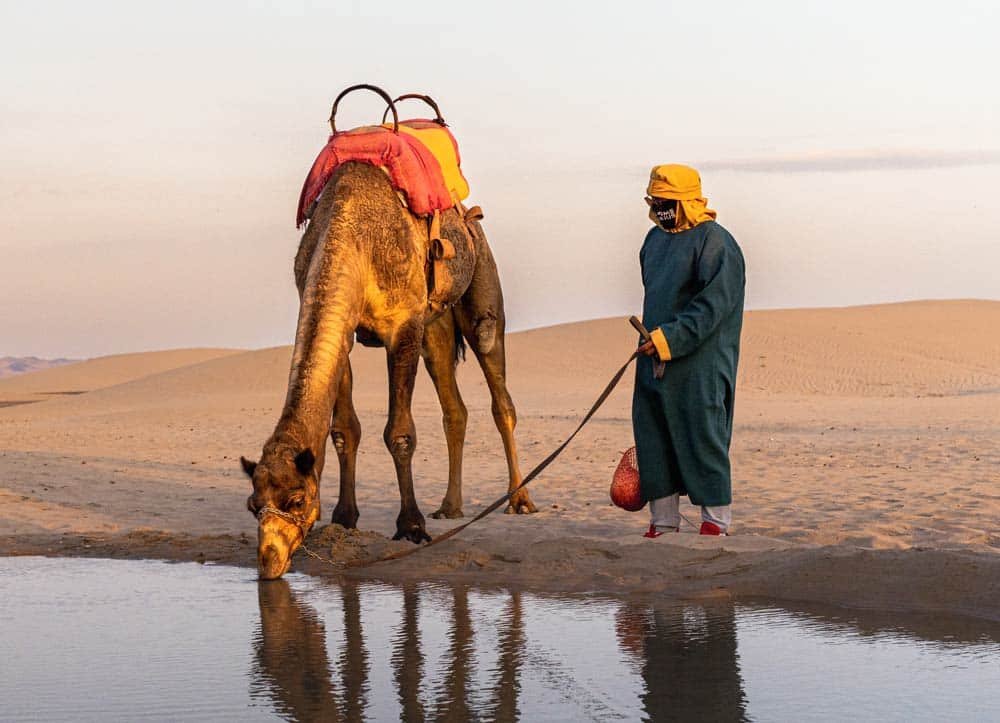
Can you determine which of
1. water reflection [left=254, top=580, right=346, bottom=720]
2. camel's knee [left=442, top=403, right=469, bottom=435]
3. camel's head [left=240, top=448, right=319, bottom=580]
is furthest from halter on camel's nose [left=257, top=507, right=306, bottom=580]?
camel's knee [left=442, top=403, right=469, bottom=435]

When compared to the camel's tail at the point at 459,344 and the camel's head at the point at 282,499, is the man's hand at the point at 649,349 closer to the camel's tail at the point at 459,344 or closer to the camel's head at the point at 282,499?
the camel's head at the point at 282,499

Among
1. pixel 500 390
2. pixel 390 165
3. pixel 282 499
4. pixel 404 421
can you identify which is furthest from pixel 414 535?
pixel 500 390

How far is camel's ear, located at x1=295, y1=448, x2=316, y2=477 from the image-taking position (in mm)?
6723

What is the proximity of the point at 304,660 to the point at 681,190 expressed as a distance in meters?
3.88

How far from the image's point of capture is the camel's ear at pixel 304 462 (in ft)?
22.1

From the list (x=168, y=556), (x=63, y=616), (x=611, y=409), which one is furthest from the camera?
(x=611, y=409)

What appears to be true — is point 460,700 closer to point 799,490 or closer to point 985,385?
point 799,490

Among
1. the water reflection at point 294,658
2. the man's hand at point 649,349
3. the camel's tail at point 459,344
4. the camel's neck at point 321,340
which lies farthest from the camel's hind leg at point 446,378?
the water reflection at point 294,658

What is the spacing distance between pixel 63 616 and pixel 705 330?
3732mm

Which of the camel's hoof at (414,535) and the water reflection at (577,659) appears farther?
the camel's hoof at (414,535)

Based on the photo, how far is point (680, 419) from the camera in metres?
8.24

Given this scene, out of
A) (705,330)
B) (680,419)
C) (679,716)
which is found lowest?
(679,716)

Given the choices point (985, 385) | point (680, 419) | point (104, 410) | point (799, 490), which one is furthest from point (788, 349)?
point (680, 419)

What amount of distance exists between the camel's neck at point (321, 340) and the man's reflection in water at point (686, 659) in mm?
1809
